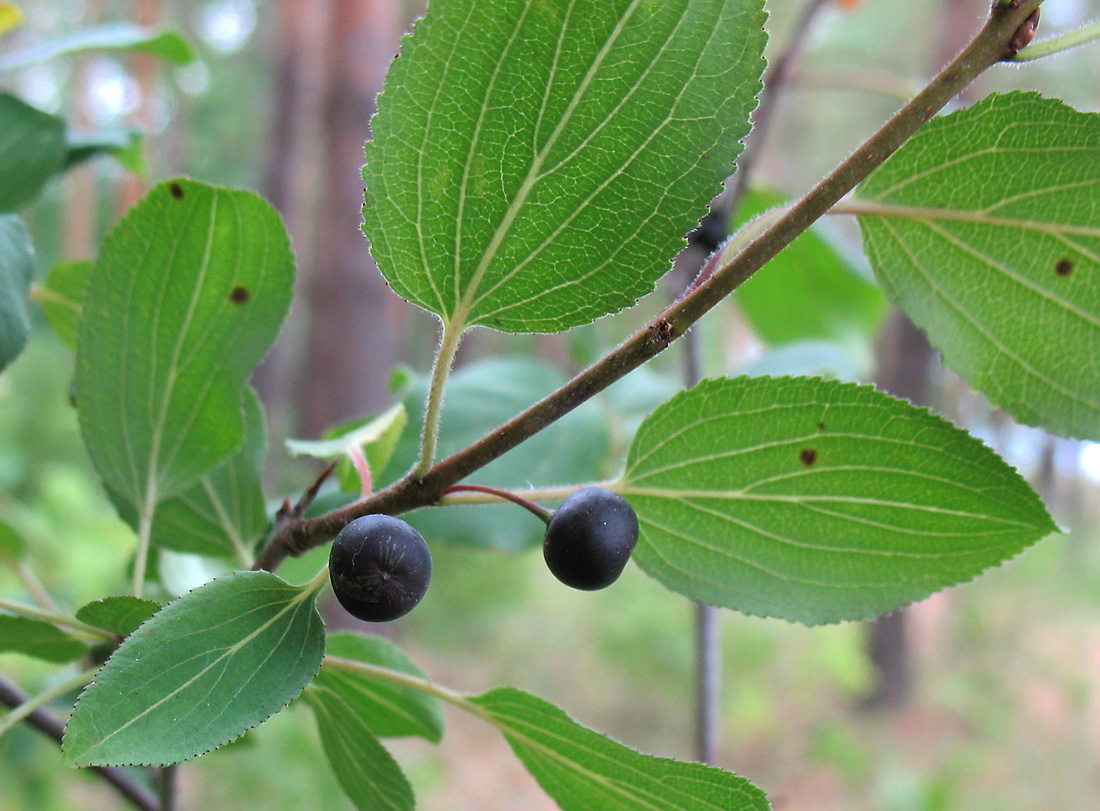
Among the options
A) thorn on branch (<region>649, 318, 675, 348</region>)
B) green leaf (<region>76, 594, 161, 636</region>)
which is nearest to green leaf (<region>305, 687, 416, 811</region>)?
green leaf (<region>76, 594, 161, 636</region>)

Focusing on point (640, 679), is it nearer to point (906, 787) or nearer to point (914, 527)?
point (906, 787)

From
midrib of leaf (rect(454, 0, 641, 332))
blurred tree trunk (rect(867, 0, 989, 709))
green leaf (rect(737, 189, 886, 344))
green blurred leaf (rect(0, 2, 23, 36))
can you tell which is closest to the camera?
midrib of leaf (rect(454, 0, 641, 332))

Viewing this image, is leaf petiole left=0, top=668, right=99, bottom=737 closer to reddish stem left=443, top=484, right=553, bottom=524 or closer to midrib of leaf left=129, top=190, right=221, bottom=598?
midrib of leaf left=129, top=190, right=221, bottom=598

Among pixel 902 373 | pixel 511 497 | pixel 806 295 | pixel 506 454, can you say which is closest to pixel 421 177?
pixel 511 497

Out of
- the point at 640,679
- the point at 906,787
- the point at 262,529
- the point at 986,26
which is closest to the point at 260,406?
the point at 262,529

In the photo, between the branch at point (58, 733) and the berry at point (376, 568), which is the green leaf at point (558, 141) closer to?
the berry at point (376, 568)

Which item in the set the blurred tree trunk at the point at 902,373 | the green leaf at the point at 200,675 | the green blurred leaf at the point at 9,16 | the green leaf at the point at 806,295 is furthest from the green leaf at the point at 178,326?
the blurred tree trunk at the point at 902,373
